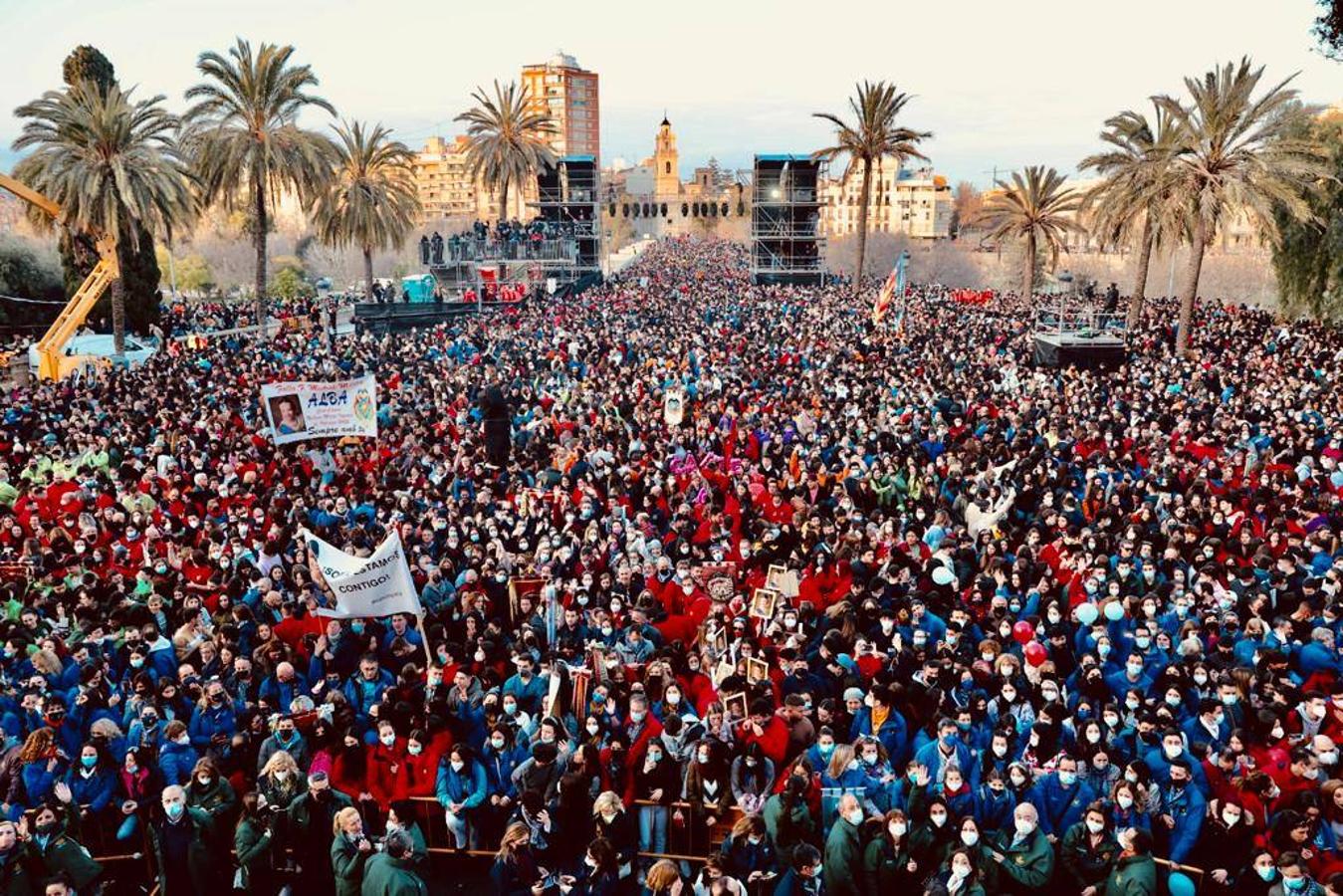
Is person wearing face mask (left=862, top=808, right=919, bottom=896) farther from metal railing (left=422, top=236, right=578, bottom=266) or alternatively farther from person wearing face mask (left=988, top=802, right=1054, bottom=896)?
metal railing (left=422, top=236, right=578, bottom=266)

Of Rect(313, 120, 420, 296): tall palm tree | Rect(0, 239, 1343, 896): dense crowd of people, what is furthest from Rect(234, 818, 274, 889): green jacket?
Rect(313, 120, 420, 296): tall palm tree

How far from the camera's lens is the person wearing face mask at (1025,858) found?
625cm

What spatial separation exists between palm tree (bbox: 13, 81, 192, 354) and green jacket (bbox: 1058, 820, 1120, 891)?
28.4 metres

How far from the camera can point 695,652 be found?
9203 mm

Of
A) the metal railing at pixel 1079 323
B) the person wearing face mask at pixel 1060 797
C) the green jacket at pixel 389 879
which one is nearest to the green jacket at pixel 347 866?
the green jacket at pixel 389 879

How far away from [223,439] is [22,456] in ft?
12.1

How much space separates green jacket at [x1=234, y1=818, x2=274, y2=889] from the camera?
6418 mm

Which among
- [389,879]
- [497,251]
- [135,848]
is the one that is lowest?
[135,848]

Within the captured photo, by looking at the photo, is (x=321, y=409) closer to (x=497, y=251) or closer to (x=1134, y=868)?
(x=1134, y=868)

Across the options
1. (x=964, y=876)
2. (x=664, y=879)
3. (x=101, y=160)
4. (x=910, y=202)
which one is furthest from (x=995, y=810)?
(x=910, y=202)

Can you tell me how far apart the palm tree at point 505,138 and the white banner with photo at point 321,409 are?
101 feet

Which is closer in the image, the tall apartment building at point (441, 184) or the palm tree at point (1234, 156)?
the palm tree at point (1234, 156)

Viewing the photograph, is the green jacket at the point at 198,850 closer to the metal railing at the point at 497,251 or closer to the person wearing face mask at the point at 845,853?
the person wearing face mask at the point at 845,853

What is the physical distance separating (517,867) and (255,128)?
1194 inches
